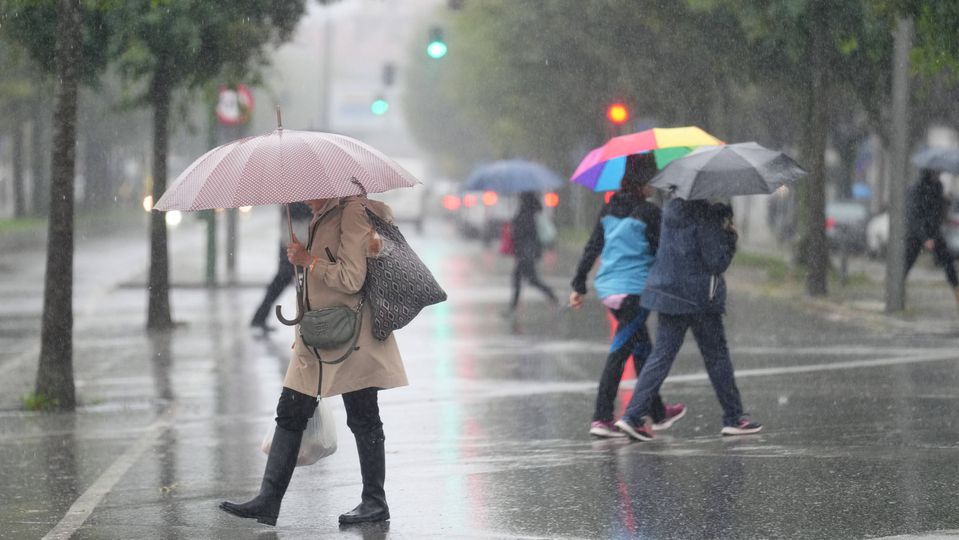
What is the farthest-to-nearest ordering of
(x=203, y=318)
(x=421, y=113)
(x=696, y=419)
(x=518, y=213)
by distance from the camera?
(x=421, y=113) → (x=518, y=213) → (x=203, y=318) → (x=696, y=419)

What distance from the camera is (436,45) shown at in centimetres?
2680

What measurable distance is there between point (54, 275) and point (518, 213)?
957 centimetres

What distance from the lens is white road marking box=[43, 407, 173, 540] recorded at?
287 inches

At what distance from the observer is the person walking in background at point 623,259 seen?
9445 millimetres

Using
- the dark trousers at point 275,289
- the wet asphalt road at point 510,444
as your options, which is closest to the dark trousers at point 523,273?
the wet asphalt road at point 510,444

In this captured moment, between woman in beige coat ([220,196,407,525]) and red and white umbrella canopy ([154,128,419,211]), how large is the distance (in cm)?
23

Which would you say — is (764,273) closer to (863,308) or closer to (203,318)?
(863,308)

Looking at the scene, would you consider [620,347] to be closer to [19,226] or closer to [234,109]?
[234,109]

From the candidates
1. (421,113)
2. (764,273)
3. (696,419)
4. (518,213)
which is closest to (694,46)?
(764,273)

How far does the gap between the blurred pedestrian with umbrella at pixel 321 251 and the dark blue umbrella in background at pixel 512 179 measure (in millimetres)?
11969

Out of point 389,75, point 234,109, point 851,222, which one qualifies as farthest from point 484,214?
point 234,109

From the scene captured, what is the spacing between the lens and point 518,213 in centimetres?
2028

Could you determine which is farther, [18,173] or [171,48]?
[18,173]

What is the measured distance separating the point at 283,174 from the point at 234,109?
16428mm
